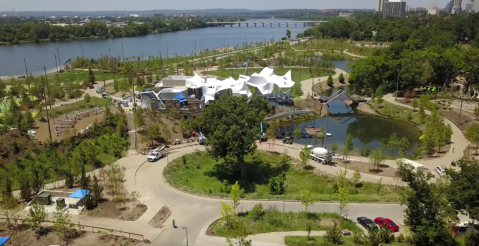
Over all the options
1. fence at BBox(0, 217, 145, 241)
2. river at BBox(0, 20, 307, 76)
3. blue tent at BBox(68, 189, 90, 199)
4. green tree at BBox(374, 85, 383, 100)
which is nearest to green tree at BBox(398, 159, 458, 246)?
fence at BBox(0, 217, 145, 241)

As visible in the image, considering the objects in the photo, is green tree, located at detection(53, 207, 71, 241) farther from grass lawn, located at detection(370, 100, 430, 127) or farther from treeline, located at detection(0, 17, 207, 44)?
treeline, located at detection(0, 17, 207, 44)

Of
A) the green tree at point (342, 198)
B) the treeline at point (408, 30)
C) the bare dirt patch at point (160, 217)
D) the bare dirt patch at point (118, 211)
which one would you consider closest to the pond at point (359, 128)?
the green tree at point (342, 198)

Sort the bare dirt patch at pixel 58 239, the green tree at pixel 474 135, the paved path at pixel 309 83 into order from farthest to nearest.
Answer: the paved path at pixel 309 83
the green tree at pixel 474 135
the bare dirt patch at pixel 58 239

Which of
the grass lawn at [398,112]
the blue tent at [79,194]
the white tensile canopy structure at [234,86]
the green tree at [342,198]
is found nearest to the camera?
the green tree at [342,198]

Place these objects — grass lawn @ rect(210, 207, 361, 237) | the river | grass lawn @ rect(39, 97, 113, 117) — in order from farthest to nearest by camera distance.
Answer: the river → grass lawn @ rect(39, 97, 113, 117) → grass lawn @ rect(210, 207, 361, 237)

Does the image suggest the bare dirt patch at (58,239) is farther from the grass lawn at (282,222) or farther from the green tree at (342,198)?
the green tree at (342,198)

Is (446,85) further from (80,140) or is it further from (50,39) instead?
(50,39)

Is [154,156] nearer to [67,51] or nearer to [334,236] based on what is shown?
[334,236]
